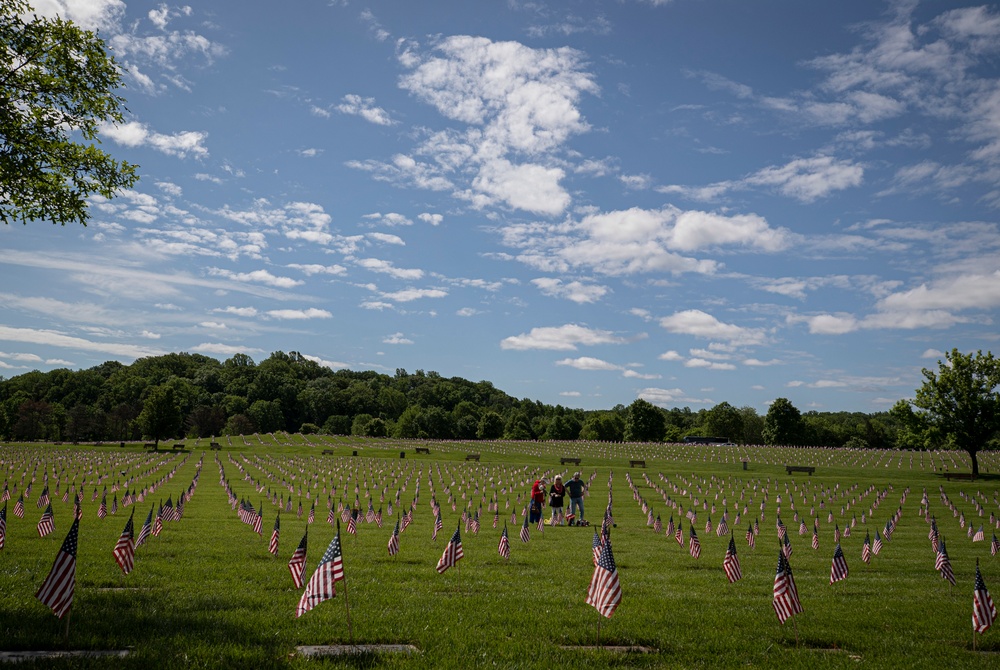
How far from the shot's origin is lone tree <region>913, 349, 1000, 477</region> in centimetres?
5766

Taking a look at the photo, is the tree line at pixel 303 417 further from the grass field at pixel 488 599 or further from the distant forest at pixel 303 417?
the grass field at pixel 488 599

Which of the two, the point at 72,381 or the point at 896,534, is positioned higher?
the point at 72,381

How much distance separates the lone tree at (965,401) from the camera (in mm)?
57656

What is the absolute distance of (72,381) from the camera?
172250 millimetres

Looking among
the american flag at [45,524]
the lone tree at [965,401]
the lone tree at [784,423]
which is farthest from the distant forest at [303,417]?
the american flag at [45,524]

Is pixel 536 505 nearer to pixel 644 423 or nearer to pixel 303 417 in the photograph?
pixel 644 423

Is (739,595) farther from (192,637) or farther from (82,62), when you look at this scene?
(82,62)

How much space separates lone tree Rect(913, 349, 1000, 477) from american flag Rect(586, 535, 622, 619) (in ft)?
204

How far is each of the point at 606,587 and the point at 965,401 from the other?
63836mm

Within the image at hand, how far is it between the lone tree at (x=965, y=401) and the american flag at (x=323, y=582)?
6474 cm

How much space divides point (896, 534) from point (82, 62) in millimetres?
29753

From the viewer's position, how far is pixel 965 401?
58562mm

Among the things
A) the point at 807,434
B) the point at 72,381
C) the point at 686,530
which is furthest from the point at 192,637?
the point at 72,381

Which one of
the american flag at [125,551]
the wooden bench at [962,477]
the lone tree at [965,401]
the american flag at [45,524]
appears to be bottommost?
the american flag at [45,524]
